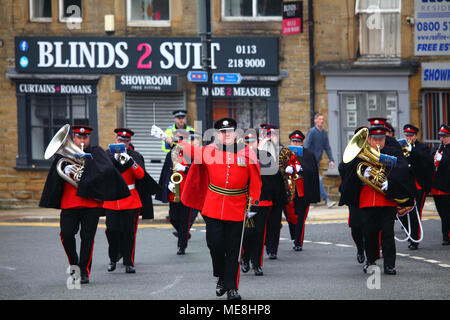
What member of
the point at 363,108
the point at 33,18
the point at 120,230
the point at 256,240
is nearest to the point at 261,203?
the point at 256,240

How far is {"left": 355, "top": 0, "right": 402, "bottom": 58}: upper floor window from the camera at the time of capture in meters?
21.2

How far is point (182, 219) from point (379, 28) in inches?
369

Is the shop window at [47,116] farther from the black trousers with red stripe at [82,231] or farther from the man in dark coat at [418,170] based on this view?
the black trousers with red stripe at [82,231]

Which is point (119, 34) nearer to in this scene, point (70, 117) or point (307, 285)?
point (70, 117)

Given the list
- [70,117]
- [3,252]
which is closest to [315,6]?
[70,117]

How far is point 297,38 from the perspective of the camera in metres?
21.3

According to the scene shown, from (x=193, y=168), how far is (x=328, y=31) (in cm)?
1167

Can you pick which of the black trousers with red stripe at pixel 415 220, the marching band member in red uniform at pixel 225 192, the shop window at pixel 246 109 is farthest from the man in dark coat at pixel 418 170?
the shop window at pixel 246 109

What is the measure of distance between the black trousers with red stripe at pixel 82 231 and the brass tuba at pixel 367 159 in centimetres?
326

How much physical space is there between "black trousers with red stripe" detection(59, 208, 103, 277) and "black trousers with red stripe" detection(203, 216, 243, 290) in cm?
184

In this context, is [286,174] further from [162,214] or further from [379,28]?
[379,28]

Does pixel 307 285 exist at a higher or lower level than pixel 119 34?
lower

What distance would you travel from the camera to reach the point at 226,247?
10.1m
